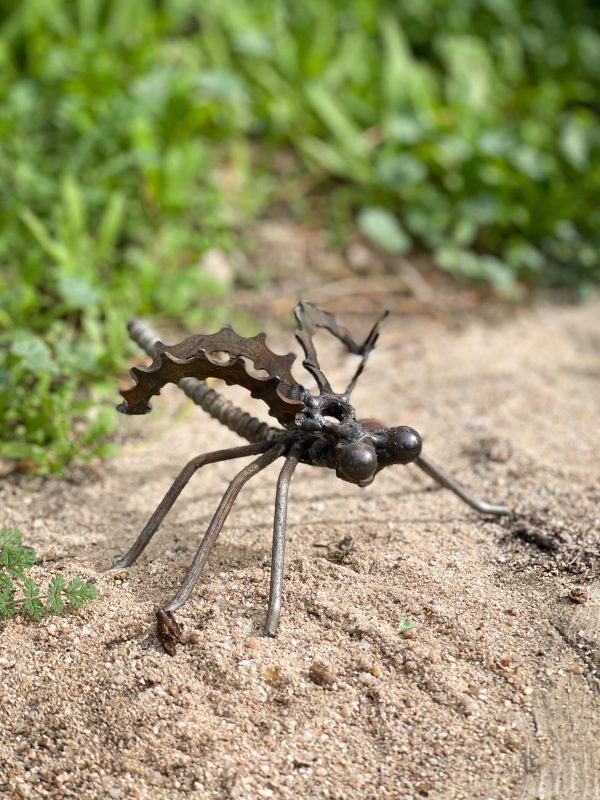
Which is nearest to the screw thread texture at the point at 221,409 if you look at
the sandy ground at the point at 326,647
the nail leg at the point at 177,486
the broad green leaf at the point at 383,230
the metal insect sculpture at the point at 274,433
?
the metal insect sculpture at the point at 274,433

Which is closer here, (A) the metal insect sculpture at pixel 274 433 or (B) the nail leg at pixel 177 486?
(A) the metal insect sculpture at pixel 274 433

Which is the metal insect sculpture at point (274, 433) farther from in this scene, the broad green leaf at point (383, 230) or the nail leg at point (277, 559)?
the broad green leaf at point (383, 230)

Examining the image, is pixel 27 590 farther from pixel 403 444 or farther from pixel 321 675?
pixel 403 444

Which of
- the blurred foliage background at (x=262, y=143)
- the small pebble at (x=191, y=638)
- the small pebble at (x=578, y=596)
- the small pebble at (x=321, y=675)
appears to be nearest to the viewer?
the small pebble at (x=321, y=675)

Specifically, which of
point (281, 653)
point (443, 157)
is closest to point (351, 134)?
point (443, 157)

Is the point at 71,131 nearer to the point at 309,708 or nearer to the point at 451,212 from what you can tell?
the point at 451,212

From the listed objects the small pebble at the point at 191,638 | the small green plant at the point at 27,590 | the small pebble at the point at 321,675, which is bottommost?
the small green plant at the point at 27,590

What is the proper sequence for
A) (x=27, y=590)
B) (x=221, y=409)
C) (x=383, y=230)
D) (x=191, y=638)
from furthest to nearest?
1. (x=383, y=230)
2. (x=221, y=409)
3. (x=27, y=590)
4. (x=191, y=638)

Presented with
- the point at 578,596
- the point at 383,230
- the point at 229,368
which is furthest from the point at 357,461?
the point at 383,230
